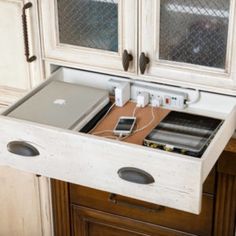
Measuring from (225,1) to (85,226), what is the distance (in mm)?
852

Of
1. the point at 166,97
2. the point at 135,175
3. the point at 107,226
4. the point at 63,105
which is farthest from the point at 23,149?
the point at 107,226

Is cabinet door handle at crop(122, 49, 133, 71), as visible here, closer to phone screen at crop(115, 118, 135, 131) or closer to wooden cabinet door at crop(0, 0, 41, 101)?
phone screen at crop(115, 118, 135, 131)

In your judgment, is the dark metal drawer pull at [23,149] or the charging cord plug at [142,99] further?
the charging cord plug at [142,99]

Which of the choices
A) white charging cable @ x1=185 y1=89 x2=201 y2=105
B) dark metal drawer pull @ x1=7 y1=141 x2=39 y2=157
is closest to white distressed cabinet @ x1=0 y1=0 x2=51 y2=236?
dark metal drawer pull @ x1=7 y1=141 x2=39 y2=157

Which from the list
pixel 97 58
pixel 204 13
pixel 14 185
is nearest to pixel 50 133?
pixel 97 58

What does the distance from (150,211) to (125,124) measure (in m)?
0.33

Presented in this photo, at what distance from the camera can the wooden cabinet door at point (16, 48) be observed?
189 centimetres

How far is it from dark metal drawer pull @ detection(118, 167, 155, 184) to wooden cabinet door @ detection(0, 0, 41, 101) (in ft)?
1.74

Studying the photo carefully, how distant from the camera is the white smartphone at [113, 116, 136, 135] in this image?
5.46 feet

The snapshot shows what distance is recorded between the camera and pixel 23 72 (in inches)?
78.0

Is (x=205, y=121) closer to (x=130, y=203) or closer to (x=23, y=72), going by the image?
(x=130, y=203)

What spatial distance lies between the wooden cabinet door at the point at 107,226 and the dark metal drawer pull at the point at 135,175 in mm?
438

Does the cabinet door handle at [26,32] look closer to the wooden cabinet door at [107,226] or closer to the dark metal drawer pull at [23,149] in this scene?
the dark metal drawer pull at [23,149]

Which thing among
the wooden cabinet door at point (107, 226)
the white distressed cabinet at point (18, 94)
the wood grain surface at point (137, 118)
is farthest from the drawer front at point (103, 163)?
the wooden cabinet door at point (107, 226)
